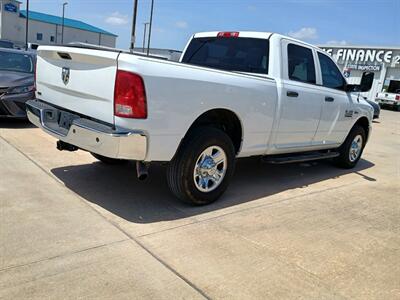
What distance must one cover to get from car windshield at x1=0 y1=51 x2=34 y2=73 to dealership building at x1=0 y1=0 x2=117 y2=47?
57.7 m

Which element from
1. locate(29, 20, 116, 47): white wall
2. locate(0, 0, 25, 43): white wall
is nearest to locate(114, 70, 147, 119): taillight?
locate(0, 0, 25, 43): white wall

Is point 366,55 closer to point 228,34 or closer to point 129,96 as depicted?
point 228,34

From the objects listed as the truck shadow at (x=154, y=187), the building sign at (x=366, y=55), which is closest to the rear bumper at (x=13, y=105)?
the truck shadow at (x=154, y=187)

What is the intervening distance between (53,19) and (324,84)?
8786cm

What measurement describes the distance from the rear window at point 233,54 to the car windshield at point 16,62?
4.44m

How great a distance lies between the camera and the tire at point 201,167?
4184mm

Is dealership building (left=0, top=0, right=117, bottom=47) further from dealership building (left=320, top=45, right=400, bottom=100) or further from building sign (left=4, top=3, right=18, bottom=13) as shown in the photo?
dealership building (left=320, top=45, right=400, bottom=100)

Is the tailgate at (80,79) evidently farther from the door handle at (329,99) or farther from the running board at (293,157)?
the door handle at (329,99)

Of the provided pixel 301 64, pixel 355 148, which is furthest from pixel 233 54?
pixel 355 148

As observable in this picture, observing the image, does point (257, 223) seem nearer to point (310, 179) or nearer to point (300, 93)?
point (300, 93)

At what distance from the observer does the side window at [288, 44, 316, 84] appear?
17.8 ft

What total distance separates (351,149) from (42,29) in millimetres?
82995

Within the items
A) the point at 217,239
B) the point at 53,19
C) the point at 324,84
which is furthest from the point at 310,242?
the point at 53,19

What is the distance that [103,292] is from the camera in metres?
2.72
